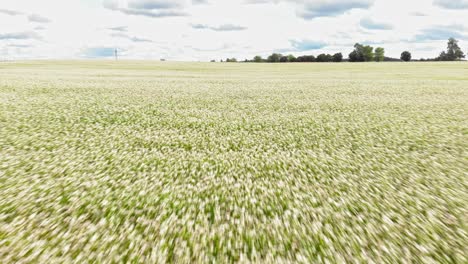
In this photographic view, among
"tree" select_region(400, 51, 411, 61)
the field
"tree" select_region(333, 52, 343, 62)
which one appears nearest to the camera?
the field

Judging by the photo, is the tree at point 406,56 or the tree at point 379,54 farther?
→ the tree at point 406,56

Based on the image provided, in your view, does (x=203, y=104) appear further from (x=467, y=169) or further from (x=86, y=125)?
→ (x=467, y=169)

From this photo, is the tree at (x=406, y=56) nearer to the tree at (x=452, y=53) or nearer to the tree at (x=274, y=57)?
the tree at (x=452, y=53)

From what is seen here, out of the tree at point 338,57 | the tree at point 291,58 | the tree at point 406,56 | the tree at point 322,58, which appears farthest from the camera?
the tree at point 406,56

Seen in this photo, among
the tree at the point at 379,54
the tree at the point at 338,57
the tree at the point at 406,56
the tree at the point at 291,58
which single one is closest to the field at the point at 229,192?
the tree at the point at 291,58

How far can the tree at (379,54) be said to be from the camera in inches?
7259

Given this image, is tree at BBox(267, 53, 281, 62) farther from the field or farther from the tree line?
the field

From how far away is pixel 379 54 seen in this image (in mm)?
185750

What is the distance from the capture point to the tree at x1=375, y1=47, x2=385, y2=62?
184 m

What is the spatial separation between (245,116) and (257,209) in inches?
451

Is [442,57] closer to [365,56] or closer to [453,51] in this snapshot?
[453,51]

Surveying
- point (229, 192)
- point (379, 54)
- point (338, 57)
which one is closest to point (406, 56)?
point (379, 54)

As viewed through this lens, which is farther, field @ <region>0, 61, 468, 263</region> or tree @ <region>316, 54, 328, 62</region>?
tree @ <region>316, 54, 328, 62</region>

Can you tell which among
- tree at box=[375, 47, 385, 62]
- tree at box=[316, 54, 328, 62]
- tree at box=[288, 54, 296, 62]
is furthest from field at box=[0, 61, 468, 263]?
tree at box=[375, 47, 385, 62]
